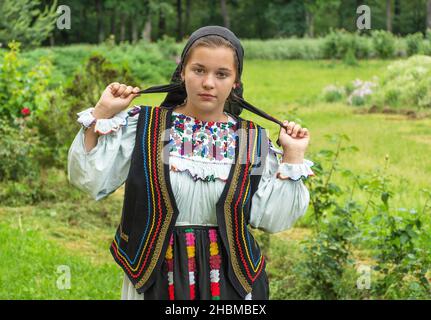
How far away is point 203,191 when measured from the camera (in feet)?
7.42

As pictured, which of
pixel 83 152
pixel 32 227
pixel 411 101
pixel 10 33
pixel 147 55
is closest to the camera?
pixel 83 152

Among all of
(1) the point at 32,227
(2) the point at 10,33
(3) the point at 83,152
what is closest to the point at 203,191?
(3) the point at 83,152

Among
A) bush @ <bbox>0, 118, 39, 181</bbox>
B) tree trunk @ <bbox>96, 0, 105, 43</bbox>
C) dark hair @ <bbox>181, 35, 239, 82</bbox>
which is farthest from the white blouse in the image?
tree trunk @ <bbox>96, 0, 105, 43</bbox>

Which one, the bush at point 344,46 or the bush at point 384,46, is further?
the bush at point 344,46

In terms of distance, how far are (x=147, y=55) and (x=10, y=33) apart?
11.3ft

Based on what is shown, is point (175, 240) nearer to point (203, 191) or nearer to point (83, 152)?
point (203, 191)

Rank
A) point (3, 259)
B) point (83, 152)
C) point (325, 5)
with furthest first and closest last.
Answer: point (325, 5) → point (3, 259) → point (83, 152)

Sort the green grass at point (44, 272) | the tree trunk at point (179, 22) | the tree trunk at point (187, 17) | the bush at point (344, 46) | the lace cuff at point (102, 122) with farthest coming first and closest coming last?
1. the tree trunk at point (187, 17)
2. the tree trunk at point (179, 22)
3. the bush at point (344, 46)
4. the green grass at point (44, 272)
5. the lace cuff at point (102, 122)

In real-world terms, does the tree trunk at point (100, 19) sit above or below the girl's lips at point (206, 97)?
above

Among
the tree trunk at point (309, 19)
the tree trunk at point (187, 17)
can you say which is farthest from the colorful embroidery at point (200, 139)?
the tree trunk at point (309, 19)

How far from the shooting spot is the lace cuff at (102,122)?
2.21m

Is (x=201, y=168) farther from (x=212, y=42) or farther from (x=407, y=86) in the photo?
(x=407, y=86)

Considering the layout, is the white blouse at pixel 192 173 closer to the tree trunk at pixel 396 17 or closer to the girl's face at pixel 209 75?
the girl's face at pixel 209 75

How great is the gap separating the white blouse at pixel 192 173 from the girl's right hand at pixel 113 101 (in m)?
0.03
